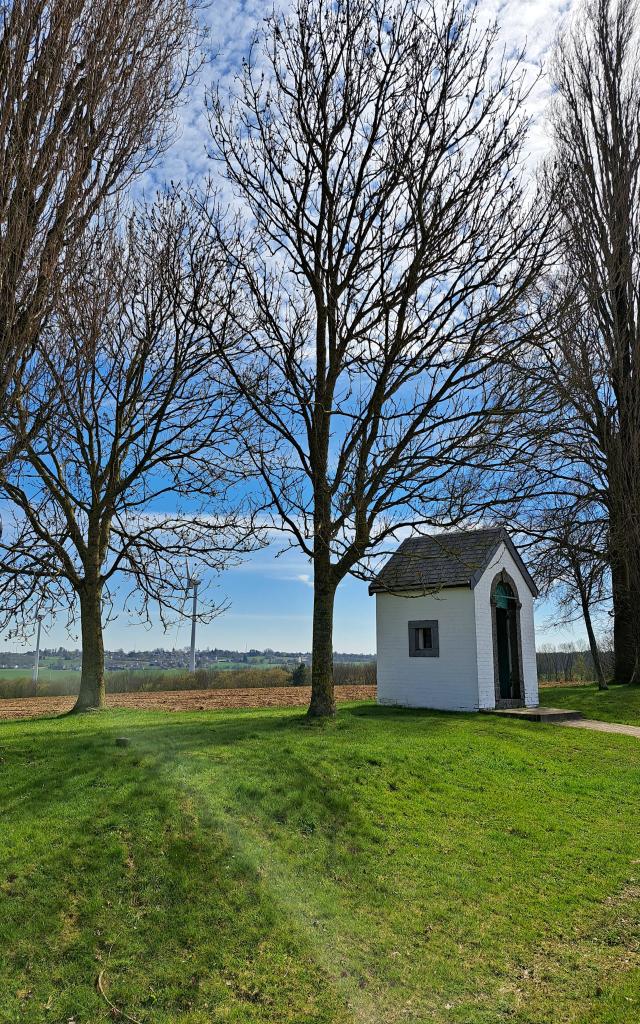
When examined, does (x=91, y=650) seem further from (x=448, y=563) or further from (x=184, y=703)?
(x=448, y=563)

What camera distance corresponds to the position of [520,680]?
20.0m

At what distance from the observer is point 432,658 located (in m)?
18.9

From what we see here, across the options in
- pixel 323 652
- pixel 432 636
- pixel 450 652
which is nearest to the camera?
pixel 323 652

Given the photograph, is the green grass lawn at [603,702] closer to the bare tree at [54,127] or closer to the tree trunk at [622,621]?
the tree trunk at [622,621]

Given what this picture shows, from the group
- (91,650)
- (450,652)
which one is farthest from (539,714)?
(91,650)

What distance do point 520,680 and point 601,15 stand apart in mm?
26140

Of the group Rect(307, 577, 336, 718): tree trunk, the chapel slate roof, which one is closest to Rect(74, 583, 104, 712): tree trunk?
Rect(307, 577, 336, 718): tree trunk

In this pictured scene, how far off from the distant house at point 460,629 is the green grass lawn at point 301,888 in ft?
24.4

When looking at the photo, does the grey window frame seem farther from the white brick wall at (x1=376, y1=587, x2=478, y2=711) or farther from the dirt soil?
the dirt soil

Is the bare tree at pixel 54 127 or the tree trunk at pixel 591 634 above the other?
the bare tree at pixel 54 127

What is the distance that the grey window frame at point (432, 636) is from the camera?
18812 millimetres

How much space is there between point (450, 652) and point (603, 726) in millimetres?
4425

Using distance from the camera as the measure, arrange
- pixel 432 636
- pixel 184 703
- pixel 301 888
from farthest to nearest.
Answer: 1. pixel 184 703
2. pixel 432 636
3. pixel 301 888

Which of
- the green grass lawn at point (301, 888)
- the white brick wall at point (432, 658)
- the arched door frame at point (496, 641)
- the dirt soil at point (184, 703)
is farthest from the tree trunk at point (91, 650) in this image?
the arched door frame at point (496, 641)
